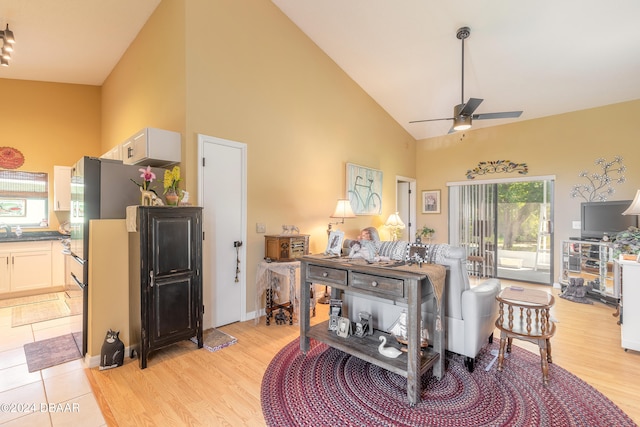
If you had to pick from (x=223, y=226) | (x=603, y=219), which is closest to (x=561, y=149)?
(x=603, y=219)

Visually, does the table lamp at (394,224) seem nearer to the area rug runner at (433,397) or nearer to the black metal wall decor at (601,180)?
the black metal wall decor at (601,180)

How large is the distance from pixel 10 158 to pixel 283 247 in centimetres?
497

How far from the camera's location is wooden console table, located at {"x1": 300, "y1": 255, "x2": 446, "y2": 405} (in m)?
2.07

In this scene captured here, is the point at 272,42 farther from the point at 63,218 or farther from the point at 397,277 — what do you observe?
the point at 63,218

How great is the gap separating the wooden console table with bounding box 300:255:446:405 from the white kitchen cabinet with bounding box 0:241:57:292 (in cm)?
476

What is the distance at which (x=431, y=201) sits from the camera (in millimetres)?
6953

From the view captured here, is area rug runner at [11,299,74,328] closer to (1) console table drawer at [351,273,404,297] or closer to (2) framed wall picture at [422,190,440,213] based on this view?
(1) console table drawer at [351,273,404,297]

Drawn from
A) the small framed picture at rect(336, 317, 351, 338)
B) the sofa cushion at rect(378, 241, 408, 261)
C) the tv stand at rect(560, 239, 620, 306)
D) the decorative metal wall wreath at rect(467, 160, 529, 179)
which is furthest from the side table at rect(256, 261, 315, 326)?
the decorative metal wall wreath at rect(467, 160, 529, 179)

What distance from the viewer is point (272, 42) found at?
4.11 meters

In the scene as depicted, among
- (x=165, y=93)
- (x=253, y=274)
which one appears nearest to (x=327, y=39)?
(x=165, y=93)

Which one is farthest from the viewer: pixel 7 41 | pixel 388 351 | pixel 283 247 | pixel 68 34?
pixel 68 34

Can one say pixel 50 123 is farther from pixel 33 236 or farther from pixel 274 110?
pixel 274 110

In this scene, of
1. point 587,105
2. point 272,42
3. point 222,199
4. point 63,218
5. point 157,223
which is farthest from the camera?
point 63,218

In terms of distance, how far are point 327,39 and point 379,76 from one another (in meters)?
1.14
